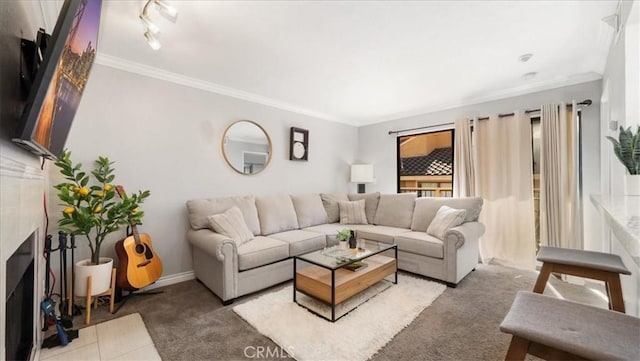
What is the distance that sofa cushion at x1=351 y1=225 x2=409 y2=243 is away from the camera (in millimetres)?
3160

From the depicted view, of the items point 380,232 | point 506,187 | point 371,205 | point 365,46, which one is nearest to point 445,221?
point 380,232

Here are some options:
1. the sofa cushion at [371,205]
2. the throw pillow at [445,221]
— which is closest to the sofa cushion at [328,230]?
the sofa cushion at [371,205]

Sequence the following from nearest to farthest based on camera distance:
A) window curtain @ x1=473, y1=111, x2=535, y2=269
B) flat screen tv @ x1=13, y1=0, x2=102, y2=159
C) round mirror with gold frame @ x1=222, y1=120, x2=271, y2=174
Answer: flat screen tv @ x1=13, y1=0, x2=102, y2=159 → window curtain @ x1=473, y1=111, x2=535, y2=269 → round mirror with gold frame @ x1=222, y1=120, x2=271, y2=174

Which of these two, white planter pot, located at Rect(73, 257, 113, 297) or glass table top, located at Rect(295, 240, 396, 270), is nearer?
white planter pot, located at Rect(73, 257, 113, 297)

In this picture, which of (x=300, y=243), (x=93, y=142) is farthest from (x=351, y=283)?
(x=93, y=142)

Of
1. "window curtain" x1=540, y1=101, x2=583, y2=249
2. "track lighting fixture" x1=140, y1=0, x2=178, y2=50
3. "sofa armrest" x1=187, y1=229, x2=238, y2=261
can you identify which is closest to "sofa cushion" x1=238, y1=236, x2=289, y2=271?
"sofa armrest" x1=187, y1=229, x2=238, y2=261

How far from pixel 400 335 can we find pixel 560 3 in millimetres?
2588

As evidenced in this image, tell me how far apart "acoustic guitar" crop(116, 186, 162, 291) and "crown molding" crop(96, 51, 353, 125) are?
1.23m

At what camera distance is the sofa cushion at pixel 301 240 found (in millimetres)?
2840

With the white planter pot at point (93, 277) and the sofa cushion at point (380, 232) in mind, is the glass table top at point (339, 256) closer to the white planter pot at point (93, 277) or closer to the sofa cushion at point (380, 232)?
the sofa cushion at point (380, 232)

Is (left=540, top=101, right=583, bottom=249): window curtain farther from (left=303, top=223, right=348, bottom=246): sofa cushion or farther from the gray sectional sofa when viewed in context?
(left=303, top=223, right=348, bottom=246): sofa cushion

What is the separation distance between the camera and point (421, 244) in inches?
113

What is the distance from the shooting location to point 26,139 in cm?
85

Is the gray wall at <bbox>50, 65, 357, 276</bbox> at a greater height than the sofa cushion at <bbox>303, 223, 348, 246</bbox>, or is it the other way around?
the gray wall at <bbox>50, 65, 357, 276</bbox>
